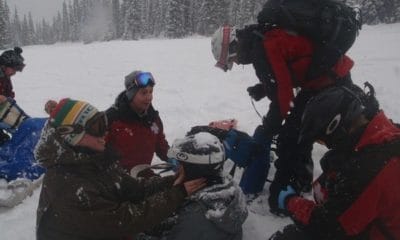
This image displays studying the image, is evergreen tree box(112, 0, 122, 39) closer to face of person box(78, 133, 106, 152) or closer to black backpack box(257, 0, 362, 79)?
black backpack box(257, 0, 362, 79)

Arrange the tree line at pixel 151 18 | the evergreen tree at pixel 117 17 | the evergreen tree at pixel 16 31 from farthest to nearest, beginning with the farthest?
the evergreen tree at pixel 16 31 → the evergreen tree at pixel 117 17 → the tree line at pixel 151 18

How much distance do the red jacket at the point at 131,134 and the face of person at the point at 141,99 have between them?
7cm

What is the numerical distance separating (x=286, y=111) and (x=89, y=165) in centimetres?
213

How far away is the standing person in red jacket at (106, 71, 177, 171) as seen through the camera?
4488mm

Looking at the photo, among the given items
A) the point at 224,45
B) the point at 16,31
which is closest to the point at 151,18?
the point at 16,31

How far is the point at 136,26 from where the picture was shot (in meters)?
62.0

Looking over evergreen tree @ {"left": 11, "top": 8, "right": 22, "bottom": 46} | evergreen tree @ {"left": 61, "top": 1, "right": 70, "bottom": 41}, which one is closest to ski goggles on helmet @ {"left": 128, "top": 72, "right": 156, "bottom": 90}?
evergreen tree @ {"left": 11, "top": 8, "right": 22, "bottom": 46}

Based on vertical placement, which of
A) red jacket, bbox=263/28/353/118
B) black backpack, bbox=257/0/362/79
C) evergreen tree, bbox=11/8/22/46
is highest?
black backpack, bbox=257/0/362/79

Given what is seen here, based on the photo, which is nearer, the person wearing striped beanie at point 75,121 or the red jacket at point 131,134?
the person wearing striped beanie at point 75,121

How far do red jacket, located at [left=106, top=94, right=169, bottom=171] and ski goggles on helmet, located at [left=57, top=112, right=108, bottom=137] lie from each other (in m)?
1.56

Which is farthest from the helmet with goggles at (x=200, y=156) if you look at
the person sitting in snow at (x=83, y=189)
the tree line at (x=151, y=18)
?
the tree line at (x=151, y=18)

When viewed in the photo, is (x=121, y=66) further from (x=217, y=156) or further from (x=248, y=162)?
(x=217, y=156)

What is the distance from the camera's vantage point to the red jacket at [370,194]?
7.79 feet

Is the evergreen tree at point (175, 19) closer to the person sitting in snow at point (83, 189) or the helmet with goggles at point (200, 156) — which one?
the helmet with goggles at point (200, 156)
